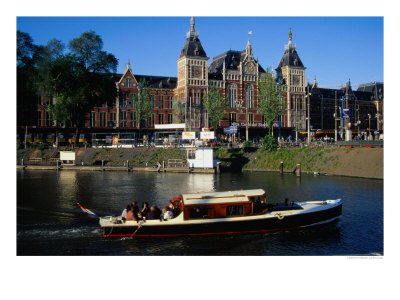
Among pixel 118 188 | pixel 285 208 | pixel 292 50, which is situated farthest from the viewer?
pixel 292 50

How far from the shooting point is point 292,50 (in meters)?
111

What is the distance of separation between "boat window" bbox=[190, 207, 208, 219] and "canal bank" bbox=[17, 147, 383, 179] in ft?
111

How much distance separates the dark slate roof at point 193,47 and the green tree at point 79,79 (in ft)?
90.4

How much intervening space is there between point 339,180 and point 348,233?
25.3 m

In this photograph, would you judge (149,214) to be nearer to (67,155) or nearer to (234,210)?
(234,210)

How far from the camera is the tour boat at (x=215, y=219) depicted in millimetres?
23906

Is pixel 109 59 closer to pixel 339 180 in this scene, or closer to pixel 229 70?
pixel 229 70

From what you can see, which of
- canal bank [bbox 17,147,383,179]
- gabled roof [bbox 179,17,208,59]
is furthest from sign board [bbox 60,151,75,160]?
gabled roof [bbox 179,17,208,59]

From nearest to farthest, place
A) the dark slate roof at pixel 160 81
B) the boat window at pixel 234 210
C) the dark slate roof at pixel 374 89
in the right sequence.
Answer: the boat window at pixel 234 210
the dark slate roof at pixel 160 81
the dark slate roof at pixel 374 89

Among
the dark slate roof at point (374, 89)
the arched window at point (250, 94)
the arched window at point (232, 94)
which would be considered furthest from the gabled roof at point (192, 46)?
the dark slate roof at point (374, 89)

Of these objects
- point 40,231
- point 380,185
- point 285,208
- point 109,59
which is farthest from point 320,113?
point 40,231

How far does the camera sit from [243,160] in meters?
67.5

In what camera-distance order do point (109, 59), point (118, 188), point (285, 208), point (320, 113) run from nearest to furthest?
point (285, 208)
point (118, 188)
point (109, 59)
point (320, 113)

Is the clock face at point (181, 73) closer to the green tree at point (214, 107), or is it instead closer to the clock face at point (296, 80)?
the green tree at point (214, 107)
